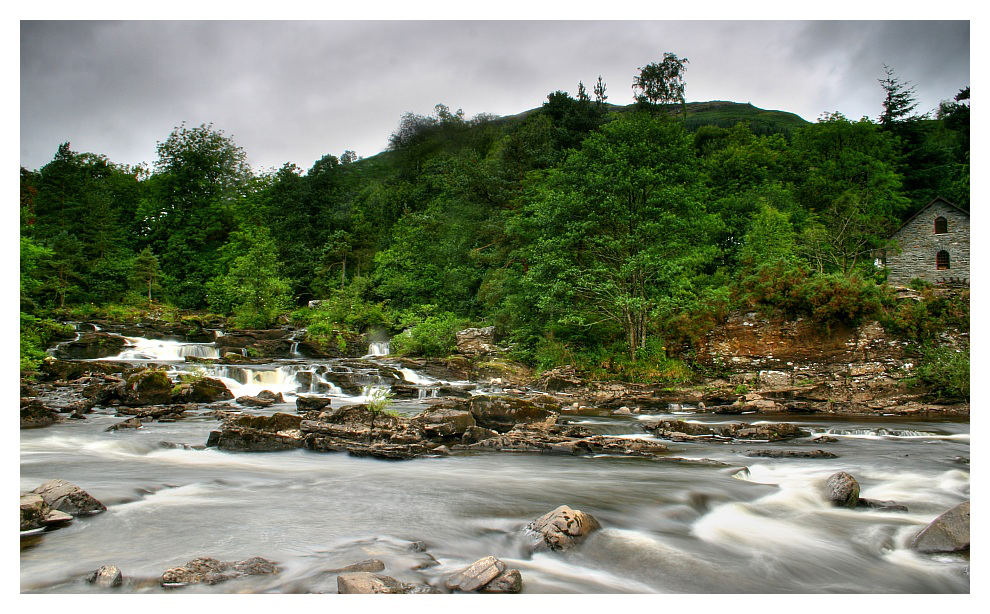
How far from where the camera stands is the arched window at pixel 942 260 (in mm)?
19833

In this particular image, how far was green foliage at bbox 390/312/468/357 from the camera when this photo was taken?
21.7 m

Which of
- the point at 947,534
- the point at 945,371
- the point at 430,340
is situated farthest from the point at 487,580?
the point at 430,340

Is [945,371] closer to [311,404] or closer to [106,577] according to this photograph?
[311,404]

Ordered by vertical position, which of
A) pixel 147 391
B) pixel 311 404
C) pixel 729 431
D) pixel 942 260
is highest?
pixel 942 260

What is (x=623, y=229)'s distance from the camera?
18.6m

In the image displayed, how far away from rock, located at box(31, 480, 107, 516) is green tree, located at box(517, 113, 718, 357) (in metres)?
13.7

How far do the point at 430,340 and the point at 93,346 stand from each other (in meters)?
12.9

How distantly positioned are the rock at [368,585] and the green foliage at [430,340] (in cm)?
1801

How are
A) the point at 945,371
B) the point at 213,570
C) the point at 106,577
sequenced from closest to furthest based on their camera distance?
the point at 106,577
the point at 213,570
the point at 945,371

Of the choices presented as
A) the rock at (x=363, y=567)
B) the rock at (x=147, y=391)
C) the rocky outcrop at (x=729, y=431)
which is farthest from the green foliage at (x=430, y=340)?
the rock at (x=363, y=567)

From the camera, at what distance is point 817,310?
16.2 meters
